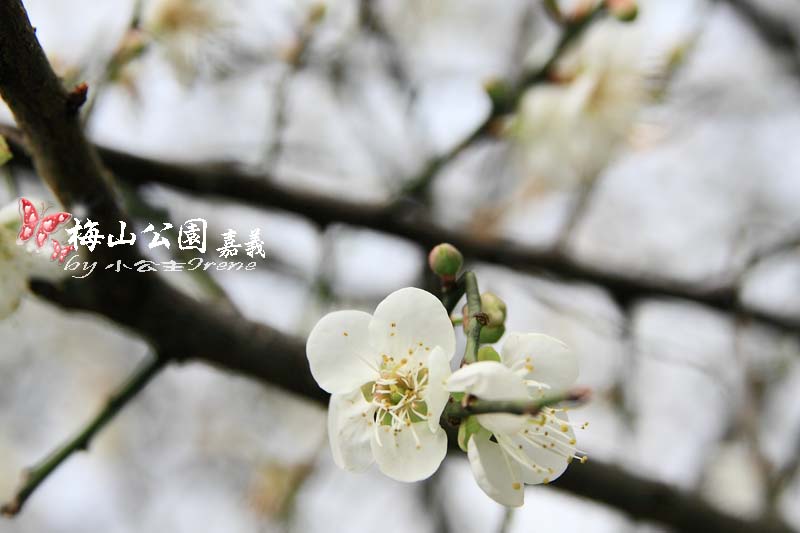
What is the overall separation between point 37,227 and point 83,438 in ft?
0.99

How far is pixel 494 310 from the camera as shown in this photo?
2.27 feet

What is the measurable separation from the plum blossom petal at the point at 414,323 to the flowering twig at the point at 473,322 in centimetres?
3

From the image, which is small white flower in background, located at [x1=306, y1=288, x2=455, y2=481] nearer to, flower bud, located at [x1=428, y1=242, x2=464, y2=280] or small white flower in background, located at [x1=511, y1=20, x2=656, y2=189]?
flower bud, located at [x1=428, y1=242, x2=464, y2=280]

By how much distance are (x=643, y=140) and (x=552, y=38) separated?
1.53 ft

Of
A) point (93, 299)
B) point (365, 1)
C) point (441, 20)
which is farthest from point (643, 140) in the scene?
point (441, 20)

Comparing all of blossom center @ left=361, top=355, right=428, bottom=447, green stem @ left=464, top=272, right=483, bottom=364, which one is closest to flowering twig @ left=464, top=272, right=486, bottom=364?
green stem @ left=464, top=272, right=483, bottom=364

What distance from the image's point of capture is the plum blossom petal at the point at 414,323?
70 centimetres

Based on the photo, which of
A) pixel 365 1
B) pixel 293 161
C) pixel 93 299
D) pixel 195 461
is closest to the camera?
A: pixel 93 299

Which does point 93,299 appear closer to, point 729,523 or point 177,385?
point 729,523

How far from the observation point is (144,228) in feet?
4.68

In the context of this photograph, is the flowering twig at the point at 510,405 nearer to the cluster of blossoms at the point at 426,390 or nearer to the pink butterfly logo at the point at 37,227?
the cluster of blossoms at the point at 426,390

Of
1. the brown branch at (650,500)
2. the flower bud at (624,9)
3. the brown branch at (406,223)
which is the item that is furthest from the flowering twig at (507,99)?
the brown branch at (650,500)

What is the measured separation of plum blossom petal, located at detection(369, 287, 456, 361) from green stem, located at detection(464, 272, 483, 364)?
0.10 feet

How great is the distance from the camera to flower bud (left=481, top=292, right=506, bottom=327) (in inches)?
27.0
